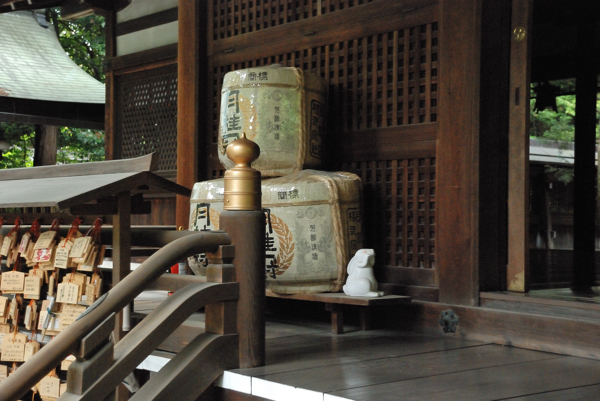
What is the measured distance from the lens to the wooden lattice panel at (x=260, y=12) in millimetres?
4945

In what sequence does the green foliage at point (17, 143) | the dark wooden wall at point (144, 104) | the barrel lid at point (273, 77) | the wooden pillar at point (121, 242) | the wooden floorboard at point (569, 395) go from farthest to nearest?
the green foliage at point (17, 143)
the dark wooden wall at point (144, 104)
the barrel lid at point (273, 77)
the wooden pillar at point (121, 242)
the wooden floorboard at point (569, 395)

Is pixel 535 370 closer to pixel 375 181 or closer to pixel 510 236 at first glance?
pixel 510 236

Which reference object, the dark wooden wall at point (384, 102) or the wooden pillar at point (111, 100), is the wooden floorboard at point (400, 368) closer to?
the dark wooden wall at point (384, 102)

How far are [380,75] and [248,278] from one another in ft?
6.55

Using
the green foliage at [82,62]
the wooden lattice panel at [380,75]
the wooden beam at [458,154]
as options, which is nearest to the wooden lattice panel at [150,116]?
the wooden lattice panel at [380,75]

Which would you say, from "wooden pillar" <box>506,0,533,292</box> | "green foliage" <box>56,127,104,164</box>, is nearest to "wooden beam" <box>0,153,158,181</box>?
"wooden pillar" <box>506,0,533,292</box>

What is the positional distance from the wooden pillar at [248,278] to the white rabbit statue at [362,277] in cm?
93

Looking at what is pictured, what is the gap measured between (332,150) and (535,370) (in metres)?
2.23

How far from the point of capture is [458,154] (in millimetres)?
4066

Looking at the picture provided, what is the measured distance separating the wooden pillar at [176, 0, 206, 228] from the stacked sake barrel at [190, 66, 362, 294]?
2.96ft

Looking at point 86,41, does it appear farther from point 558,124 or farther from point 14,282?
point 14,282

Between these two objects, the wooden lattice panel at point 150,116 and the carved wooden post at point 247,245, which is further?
the wooden lattice panel at point 150,116

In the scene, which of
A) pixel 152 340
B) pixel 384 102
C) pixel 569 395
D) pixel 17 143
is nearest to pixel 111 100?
pixel 384 102

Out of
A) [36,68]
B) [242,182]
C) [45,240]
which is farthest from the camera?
[36,68]
